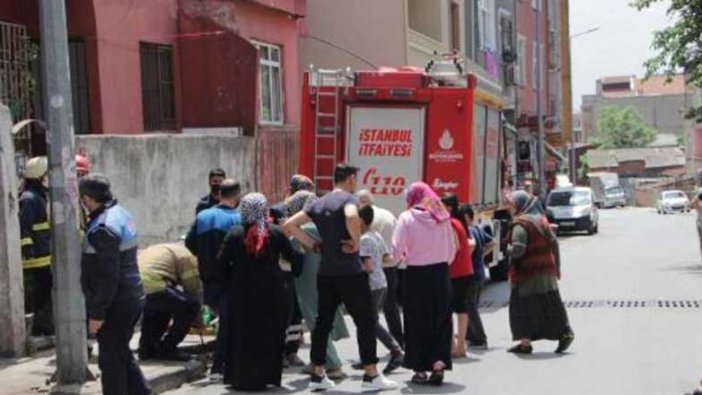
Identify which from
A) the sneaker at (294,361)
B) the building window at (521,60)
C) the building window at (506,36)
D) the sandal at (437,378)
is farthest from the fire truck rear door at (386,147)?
the building window at (521,60)

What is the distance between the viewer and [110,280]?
7230mm

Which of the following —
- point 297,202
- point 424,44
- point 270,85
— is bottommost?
point 297,202

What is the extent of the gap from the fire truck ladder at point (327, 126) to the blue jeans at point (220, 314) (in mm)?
5189

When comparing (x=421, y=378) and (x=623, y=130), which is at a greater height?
(x=623, y=130)

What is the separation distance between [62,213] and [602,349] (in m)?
5.52

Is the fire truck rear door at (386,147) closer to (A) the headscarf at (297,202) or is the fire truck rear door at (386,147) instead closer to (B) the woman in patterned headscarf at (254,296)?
(A) the headscarf at (297,202)

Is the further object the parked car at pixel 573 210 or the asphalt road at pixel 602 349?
the parked car at pixel 573 210

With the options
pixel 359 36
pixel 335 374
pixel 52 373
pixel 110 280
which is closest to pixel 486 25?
pixel 359 36

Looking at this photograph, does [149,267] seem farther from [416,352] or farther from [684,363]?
[684,363]

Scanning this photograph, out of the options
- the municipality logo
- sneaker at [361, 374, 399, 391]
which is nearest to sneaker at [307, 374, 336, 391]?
sneaker at [361, 374, 399, 391]

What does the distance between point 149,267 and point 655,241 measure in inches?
952

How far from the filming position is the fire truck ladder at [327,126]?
14.8 m

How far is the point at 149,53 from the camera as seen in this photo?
55.8 ft

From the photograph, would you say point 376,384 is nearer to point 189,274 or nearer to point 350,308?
point 350,308
